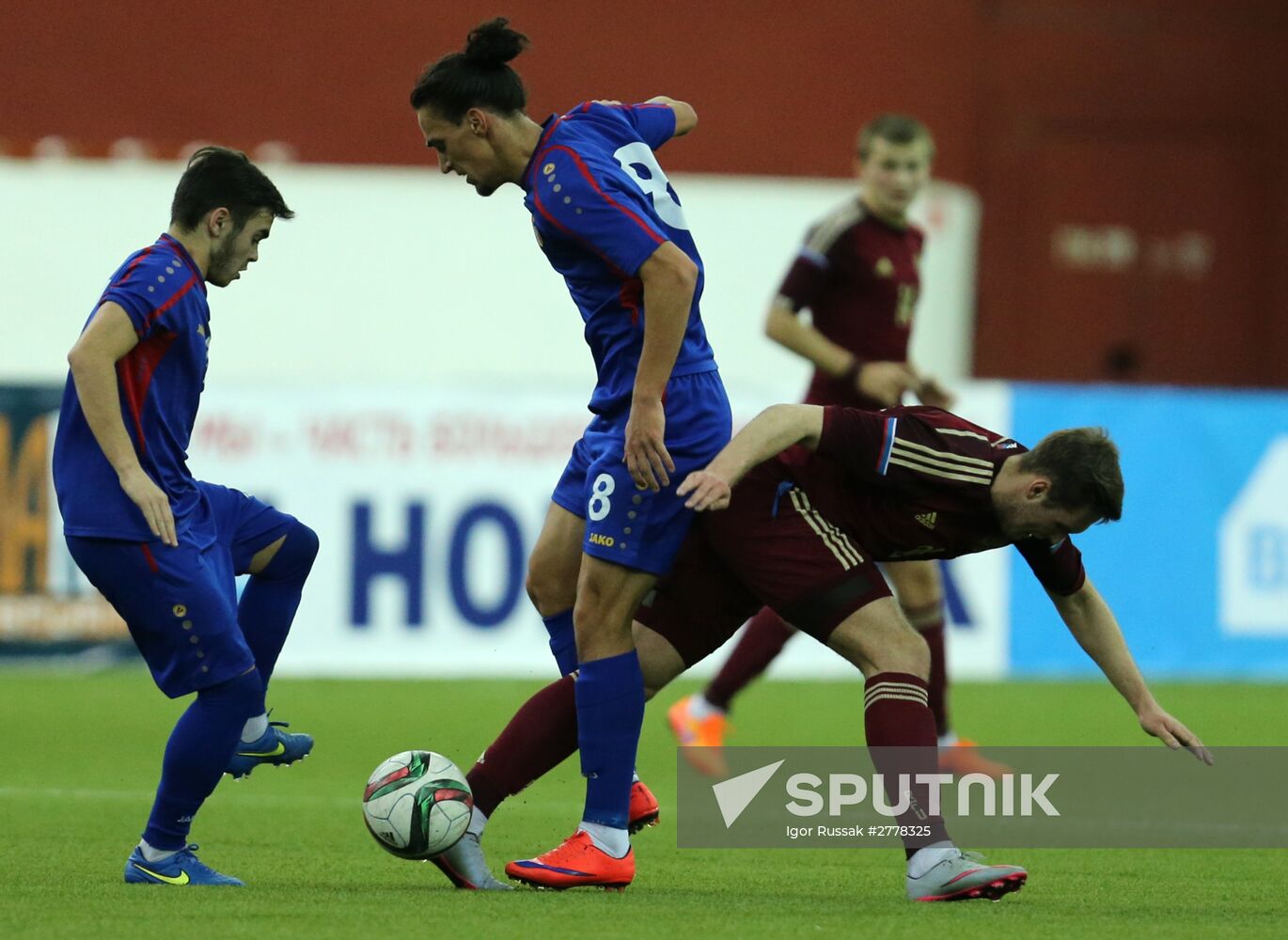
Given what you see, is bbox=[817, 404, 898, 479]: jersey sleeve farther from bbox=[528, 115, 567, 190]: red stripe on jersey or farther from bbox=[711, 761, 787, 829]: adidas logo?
bbox=[711, 761, 787, 829]: adidas logo

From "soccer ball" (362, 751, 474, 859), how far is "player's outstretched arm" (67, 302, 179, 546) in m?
0.76

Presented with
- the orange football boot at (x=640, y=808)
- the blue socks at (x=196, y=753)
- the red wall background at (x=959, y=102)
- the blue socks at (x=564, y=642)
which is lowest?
the orange football boot at (x=640, y=808)

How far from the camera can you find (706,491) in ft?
14.9

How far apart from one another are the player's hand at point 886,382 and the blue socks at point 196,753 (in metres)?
2.66

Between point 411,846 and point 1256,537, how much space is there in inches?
276

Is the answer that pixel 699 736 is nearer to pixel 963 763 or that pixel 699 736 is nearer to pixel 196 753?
pixel 963 763

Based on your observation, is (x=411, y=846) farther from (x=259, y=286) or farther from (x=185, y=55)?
(x=185, y=55)

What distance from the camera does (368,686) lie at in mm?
9688

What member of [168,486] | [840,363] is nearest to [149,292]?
[168,486]

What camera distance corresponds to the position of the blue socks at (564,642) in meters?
5.35

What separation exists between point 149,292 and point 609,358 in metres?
1.05

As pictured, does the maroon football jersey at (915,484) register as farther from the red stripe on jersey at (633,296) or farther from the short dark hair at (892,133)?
the short dark hair at (892,133)

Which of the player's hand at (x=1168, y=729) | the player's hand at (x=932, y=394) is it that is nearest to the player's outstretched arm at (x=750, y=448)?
the player's hand at (x=1168, y=729)

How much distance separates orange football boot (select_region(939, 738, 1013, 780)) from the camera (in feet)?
22.8
